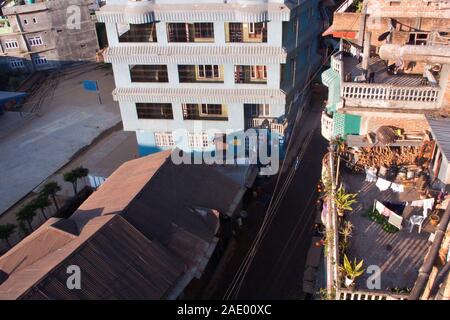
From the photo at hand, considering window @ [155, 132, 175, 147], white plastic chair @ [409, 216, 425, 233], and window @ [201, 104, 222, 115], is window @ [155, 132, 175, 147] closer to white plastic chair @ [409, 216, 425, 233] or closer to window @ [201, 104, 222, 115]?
window @ [201, 104, 222, 115]

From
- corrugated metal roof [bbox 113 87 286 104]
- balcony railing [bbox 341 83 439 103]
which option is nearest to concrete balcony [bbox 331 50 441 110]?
balcony railing [bbox 341 83 439 103]

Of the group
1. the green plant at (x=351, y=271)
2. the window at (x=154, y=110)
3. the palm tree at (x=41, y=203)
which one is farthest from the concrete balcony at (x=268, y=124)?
the green plant at (x=351, y=271)

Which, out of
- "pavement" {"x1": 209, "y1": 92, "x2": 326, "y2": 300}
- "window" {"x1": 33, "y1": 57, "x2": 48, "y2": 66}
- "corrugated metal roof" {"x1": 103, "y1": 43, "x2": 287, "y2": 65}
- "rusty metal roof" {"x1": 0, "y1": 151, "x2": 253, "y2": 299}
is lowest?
"pavement" {"x1": 209, "y1": 92, "x2": 326, "y2": 300}

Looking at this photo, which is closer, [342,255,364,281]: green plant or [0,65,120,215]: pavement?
[342,255,364,281]: green plant

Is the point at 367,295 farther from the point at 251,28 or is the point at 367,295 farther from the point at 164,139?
the point at 164,139

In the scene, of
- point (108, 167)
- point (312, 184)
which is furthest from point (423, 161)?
point (108, 167)

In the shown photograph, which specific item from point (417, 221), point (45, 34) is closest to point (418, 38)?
point (417, 221)

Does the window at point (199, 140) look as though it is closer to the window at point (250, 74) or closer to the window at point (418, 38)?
the window at point (250, 74)
